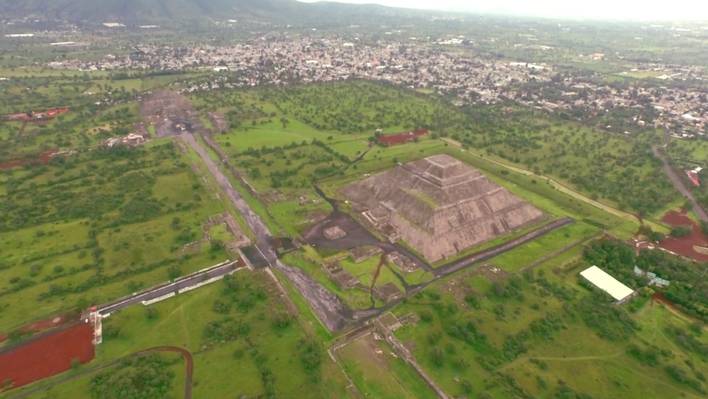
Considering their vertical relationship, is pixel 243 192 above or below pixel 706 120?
below

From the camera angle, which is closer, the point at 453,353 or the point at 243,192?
the point at 453,353

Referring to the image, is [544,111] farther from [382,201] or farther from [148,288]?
[148,288]

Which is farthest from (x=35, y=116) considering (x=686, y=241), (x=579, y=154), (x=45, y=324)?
(x=686, y=241)

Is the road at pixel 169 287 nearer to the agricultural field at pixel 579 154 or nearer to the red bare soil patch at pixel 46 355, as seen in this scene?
the red bare soil patch at pixel 46 355

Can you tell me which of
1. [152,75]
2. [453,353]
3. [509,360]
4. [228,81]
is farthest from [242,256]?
[152,75]

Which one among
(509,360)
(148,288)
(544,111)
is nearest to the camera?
(509,360)

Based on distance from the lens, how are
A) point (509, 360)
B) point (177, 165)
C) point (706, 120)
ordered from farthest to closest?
1. point (706, 120)
2. point (177, 165)
3. point (509, 360)

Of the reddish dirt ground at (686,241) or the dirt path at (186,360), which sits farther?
the reddish dirt ground at (686,241)

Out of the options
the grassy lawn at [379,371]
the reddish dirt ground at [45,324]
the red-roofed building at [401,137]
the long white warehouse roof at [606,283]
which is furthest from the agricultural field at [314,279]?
the red-roofed building at [401,137]
